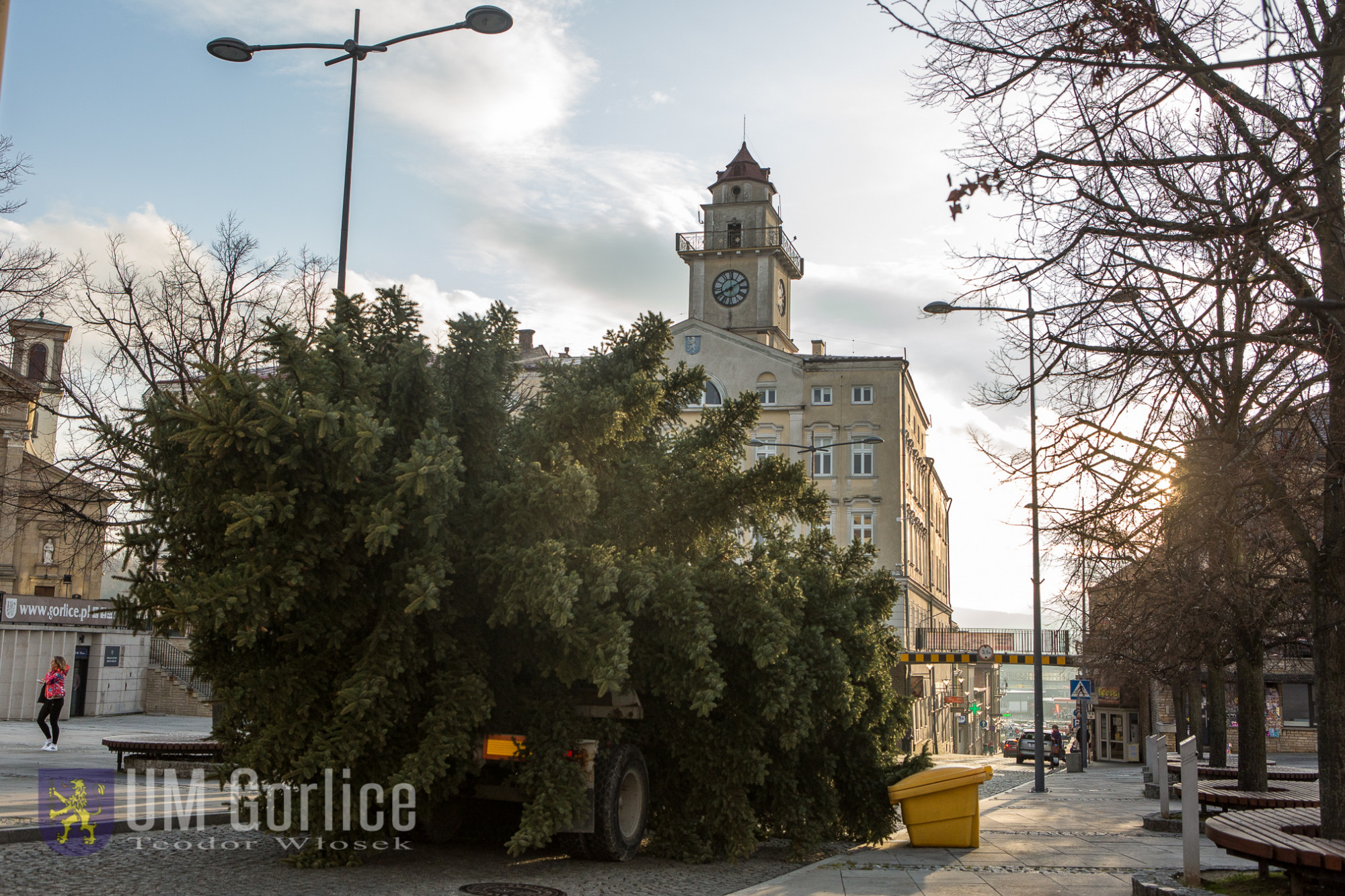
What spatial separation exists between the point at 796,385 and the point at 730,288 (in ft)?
23.5

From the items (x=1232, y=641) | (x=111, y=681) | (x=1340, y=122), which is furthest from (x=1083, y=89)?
(x=111, y=681)

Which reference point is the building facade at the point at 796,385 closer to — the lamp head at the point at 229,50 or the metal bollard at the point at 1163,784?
the metal bollard at the point at 1163,784

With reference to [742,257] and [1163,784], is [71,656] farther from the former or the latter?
[742,257]

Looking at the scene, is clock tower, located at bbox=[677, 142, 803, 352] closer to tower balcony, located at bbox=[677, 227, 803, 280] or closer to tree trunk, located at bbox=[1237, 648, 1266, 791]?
tower balcony, located at bbox=[677, 227, 803, 280]

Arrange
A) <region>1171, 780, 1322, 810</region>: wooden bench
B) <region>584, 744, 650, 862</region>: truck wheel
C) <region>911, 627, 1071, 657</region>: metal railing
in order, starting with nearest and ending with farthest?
1. <region>584, 744, 650, 862</region>: truck wheel
2. <region>1171, 780, 1322, 810</region>: wooden bench
3. <region>911, 627, 1071, 657</region>: metal railing

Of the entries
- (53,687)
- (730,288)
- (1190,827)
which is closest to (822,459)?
(730,288)

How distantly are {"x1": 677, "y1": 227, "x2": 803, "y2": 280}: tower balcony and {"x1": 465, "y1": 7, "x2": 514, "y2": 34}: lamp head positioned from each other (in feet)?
147

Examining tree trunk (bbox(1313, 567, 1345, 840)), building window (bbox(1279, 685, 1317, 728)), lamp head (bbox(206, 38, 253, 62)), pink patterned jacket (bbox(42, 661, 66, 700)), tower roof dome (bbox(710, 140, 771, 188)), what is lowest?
building window (bbox(1279, 685, 1317, 728))

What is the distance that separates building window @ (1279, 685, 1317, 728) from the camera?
44.9 metres

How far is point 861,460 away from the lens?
55.4 metres

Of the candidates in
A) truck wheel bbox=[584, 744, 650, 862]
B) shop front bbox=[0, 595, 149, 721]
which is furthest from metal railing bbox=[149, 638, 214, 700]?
truck wheel bbox=[584, 744, 650, 862]

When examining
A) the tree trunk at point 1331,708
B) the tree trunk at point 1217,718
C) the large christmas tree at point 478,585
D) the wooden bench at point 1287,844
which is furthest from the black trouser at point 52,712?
the tree trunk at point 1217,718

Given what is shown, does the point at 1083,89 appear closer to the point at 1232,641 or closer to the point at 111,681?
the point at 1232,641

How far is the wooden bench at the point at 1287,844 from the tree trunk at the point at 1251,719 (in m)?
6.23
